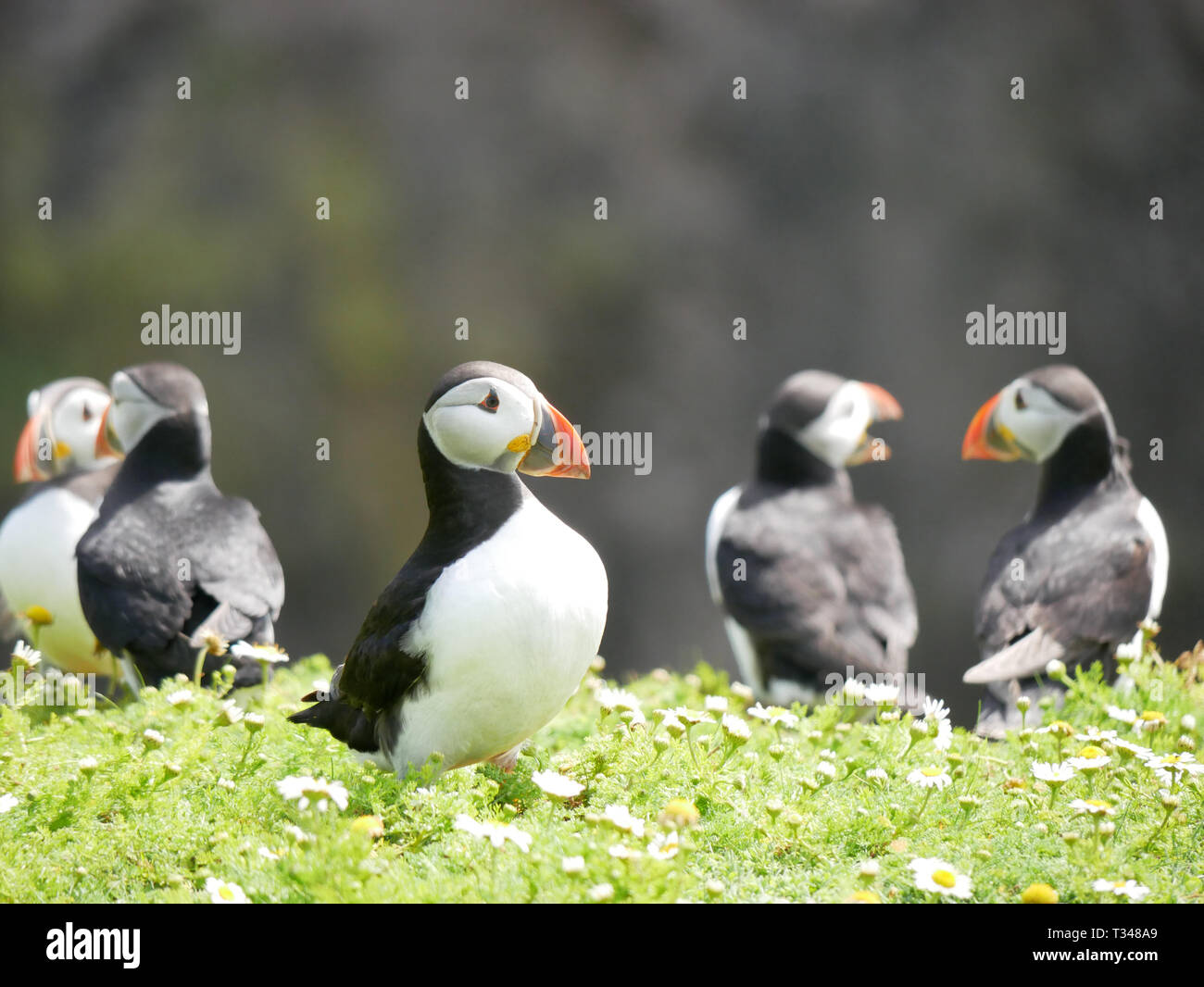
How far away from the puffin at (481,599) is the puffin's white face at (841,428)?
2764mm

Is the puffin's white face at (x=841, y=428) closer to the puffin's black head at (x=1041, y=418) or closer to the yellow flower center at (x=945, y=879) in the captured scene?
the puffin's black head at (x=1041, y=418)

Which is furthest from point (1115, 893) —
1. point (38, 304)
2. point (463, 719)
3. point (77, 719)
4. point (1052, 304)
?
point (38, 304)

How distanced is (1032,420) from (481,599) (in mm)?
3107

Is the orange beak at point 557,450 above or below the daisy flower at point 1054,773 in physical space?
above

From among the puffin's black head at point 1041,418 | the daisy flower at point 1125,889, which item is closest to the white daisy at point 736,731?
the daisy flower at point 1125,889

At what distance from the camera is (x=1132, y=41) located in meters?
7.57

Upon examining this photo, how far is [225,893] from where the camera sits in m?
2.57

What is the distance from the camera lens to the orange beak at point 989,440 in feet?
17.3

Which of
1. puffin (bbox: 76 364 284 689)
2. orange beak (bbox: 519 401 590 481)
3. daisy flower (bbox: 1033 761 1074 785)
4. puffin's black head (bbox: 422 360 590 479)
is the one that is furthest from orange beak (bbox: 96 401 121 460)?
daisy flower (bbox: 1033 761 1074 785)

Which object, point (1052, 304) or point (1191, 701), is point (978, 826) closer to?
point (1191, 701)

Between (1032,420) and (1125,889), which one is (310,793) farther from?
(1032,420)

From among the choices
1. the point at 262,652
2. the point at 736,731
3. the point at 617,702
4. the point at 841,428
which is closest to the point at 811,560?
the point at 841,428

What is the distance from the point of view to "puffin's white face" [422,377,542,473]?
2859 millimetres
